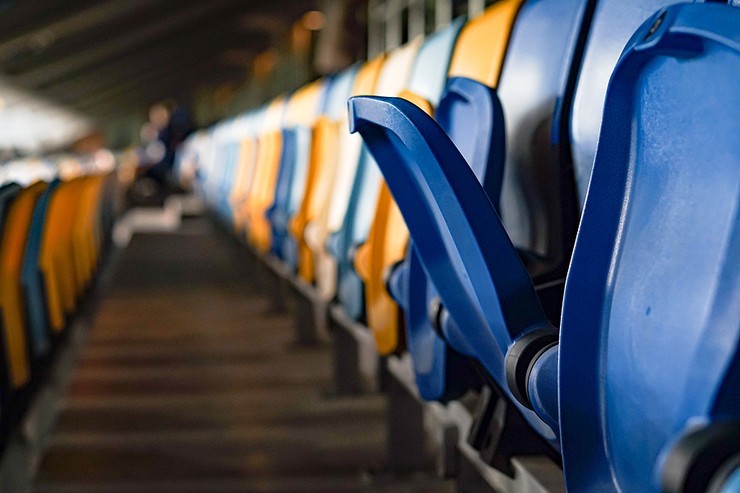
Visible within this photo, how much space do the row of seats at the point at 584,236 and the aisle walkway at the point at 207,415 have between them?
83 cm

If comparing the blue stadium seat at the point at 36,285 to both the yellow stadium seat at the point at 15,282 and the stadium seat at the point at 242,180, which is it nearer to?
the yellow stadium seat at the point at 15,282

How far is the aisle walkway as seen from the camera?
7.66 ft

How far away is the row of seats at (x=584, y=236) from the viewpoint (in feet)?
2.04

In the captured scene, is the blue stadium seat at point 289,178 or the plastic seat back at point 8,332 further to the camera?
the blue stadium seat at point 289,178

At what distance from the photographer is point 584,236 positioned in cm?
75

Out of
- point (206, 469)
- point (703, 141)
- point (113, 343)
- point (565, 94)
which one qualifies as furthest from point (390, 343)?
point (113, 343)

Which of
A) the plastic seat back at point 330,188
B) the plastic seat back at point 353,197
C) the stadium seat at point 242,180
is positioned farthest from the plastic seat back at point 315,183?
the stadium seat at point 242,180

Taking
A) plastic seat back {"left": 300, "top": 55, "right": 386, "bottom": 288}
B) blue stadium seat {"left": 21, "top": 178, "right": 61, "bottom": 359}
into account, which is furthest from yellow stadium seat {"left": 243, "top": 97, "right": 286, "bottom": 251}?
blue stadium seat {"left": 21, "top": 178, "right": 61, "bottom": 359}

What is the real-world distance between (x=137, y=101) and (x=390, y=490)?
40525 millimetres

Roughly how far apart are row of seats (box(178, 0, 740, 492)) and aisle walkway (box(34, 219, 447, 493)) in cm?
83

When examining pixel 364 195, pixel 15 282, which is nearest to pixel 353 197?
pixel 364 195

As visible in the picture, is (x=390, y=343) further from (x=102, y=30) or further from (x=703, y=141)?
(x=102, y=30)

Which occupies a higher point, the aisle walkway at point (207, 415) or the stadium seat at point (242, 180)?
the stadium seat at point (242, 180)

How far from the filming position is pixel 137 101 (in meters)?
41.2
